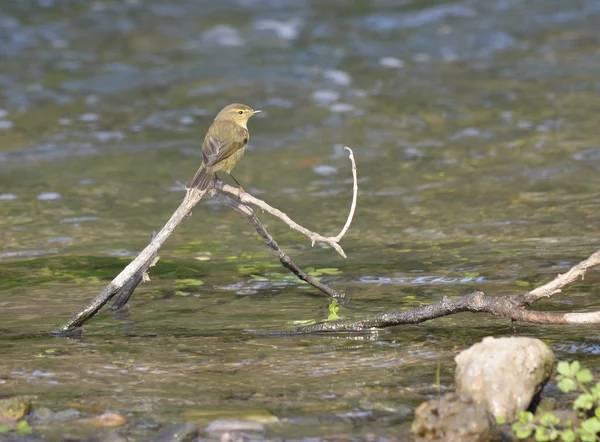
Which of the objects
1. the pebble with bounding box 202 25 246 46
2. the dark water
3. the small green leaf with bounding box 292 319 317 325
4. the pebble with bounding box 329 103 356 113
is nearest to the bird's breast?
the dark water

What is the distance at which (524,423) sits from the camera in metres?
4.23

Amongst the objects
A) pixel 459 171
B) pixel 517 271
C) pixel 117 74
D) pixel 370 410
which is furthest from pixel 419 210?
pixel 117 74

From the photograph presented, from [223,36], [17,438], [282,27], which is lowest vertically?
[17,438]

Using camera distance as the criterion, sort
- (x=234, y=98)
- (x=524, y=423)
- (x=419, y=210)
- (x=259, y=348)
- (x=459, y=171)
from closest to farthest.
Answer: (x=524, y=423) < (x=259, y=348) < (x=419, y=210) < (x=459, y=171) < (x=234, y=98)

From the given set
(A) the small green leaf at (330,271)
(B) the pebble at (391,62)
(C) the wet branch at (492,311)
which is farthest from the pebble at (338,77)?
(C) the wet branch at (492,311)

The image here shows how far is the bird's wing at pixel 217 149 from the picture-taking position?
6633 millimetres

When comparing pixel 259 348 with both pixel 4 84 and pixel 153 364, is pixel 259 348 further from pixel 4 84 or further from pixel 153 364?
pixel 4 84

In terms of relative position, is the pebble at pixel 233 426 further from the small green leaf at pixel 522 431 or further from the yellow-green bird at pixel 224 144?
the yellow-green bird at pixel 224 144

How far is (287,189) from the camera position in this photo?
10.7 m

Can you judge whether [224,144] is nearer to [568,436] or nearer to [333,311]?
[333,311]

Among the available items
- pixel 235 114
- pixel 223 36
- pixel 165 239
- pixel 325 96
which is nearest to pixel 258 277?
pixel 235 114

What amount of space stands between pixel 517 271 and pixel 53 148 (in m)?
7.25

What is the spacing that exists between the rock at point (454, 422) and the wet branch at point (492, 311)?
89cm

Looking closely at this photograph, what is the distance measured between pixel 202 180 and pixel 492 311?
1914mm
